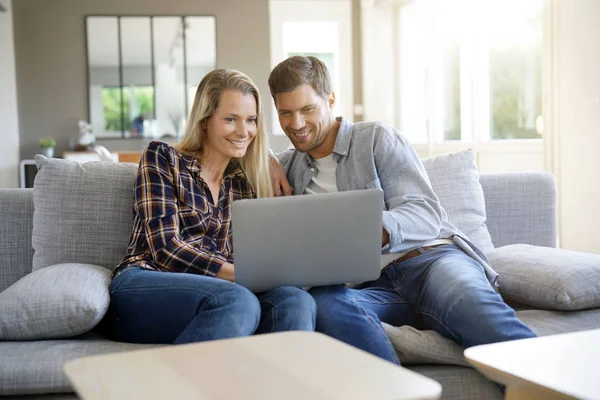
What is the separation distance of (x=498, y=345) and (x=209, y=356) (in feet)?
1.67

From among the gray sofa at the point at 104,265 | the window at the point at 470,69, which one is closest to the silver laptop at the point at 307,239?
the gray sofa at the point at 104,265

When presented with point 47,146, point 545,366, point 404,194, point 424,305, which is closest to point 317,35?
point 47,146

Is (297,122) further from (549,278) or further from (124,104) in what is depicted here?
(124,104)

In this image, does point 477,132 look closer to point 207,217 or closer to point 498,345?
point 207,217

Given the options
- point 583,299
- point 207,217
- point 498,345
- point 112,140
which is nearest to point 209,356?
point 498,345

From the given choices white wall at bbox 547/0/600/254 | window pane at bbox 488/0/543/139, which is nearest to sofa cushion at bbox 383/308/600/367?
white wall at bbox 547/0/600/254

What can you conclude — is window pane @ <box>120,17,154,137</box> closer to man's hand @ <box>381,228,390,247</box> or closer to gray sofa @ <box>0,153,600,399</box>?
gray sofa @ <box>0,153,600,399</box>

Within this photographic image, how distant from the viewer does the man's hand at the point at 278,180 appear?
238cm

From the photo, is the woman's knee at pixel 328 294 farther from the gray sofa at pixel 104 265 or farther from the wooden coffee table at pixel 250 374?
the wooden coffee table at pixel 250 374

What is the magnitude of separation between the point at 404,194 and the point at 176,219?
0.66m

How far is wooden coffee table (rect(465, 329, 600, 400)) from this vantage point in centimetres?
119

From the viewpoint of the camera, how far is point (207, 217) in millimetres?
2203

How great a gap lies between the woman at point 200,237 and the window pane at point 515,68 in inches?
135

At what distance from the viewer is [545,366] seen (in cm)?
128
